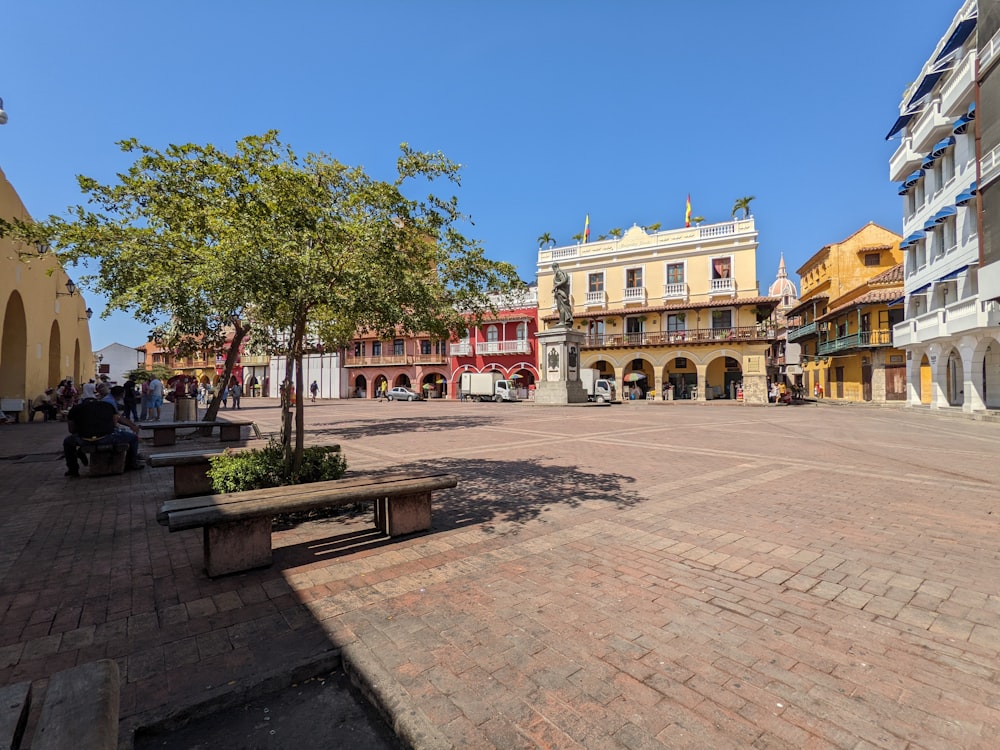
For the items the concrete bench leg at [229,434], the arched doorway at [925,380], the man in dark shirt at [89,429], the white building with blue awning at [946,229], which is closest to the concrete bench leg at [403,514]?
the man in dark shirt at [89,429]

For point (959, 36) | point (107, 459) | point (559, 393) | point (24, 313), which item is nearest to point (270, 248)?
point (107, 459)

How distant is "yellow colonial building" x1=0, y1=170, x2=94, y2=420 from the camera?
13.7m

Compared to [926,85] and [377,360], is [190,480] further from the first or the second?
[377,360]

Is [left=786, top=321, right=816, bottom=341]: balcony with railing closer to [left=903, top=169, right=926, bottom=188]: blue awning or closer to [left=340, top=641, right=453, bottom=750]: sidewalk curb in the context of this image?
[left=903, top=169, right=926, bottom=188]: blue awning

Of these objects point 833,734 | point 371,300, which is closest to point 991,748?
point 833,734

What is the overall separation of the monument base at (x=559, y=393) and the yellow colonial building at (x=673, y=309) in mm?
11006

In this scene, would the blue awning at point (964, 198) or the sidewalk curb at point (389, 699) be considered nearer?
the sidewalk curb at point (389, 699)

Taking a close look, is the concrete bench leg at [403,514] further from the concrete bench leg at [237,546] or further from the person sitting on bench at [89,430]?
the person sitting on bench at [89,430]

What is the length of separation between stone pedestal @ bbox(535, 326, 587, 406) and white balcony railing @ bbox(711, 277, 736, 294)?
46.2ft

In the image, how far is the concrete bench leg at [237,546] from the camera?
352 centimetres

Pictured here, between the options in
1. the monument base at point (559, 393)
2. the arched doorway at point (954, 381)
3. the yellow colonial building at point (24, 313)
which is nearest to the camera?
the yellow colonial building at point (24, 313)

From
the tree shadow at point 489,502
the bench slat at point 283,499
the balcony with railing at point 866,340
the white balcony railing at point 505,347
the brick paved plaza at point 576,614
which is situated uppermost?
the white balcony railing at point 505,347

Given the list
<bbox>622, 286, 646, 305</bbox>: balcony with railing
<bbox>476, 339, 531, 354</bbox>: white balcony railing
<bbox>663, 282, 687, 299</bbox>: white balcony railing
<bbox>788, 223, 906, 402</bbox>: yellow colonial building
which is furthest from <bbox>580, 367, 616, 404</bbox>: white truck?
<bbox>788, 223, 906, 402</bbox>: yellow colonial building

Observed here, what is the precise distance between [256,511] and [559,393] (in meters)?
23.7
